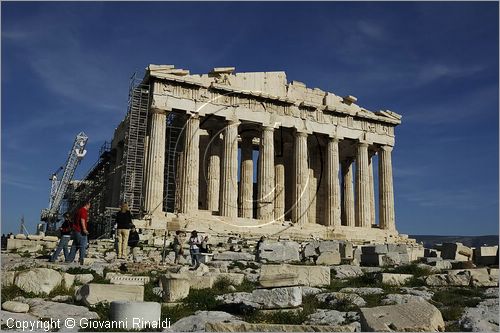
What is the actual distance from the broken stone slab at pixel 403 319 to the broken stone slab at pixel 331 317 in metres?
0.84

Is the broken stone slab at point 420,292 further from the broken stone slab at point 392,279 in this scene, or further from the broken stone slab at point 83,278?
the broken stone slab at point 83,278

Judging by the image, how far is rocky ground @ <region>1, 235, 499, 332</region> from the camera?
7.78m

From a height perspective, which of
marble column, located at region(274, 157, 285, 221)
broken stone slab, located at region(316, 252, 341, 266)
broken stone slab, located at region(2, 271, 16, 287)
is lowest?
broken stone slab, located at region(2, 271, 16, 287)

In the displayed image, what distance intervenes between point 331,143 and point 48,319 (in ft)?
94.8

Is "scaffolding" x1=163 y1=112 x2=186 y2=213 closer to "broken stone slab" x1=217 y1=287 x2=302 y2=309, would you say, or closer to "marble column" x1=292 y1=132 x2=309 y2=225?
"marble column" x1=292 y1=132 x2=309 y2=225

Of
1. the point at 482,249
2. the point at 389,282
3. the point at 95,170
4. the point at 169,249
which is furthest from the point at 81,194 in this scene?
the point at 389,282

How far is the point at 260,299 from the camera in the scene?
9336 mm

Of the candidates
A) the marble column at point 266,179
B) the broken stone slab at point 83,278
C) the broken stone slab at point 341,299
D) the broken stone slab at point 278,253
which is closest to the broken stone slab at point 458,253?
the broken stone slab at point 278,253

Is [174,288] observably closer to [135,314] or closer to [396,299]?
[135,314]

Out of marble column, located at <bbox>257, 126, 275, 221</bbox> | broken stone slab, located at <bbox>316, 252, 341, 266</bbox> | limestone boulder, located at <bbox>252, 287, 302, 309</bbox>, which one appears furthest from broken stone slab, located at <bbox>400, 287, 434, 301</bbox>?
marble column, located at <bbox>257, 126, 275, 221</bbox>

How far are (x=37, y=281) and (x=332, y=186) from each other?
26.3 meters

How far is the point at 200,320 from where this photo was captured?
26.9 feet

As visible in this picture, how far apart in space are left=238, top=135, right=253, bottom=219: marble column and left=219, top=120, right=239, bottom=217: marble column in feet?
7.39

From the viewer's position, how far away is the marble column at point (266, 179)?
106 feet
